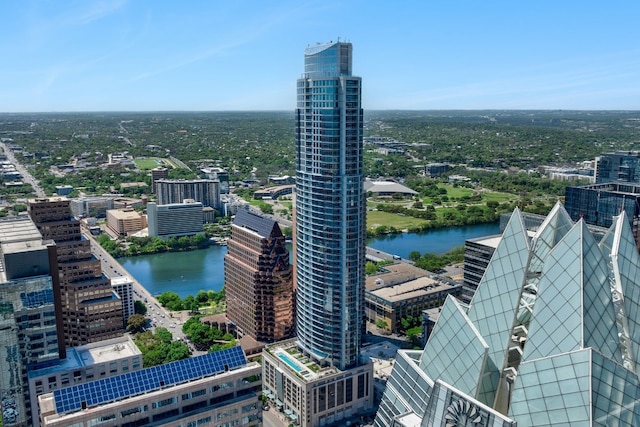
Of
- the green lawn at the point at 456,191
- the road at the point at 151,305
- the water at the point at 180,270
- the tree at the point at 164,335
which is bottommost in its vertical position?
the water at the point at 180,270

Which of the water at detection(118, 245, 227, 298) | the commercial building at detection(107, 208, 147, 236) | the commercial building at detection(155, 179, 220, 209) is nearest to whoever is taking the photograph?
the water at detection(118, 245, 227, 298)

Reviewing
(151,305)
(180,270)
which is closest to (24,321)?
(151,305)

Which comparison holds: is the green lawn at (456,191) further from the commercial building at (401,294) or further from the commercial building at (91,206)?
the commercial building at (91,206)

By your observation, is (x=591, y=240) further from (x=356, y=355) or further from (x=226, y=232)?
(x=226, y=232)

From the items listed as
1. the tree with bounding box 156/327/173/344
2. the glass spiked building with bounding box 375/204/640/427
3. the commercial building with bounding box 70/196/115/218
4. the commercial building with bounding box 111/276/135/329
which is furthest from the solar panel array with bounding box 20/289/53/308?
the commercial building with bounding box 70/196/115/218

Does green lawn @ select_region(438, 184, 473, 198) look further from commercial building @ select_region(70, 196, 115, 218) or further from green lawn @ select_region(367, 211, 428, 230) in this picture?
commercial building @ select_region(70, 196, 115, 218)

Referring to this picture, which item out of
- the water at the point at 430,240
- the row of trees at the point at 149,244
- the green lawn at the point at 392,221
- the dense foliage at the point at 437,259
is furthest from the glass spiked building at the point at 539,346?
the green lawn at the point at 392,221

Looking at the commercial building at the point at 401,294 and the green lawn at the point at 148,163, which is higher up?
the green lawn at the point at 148,163
